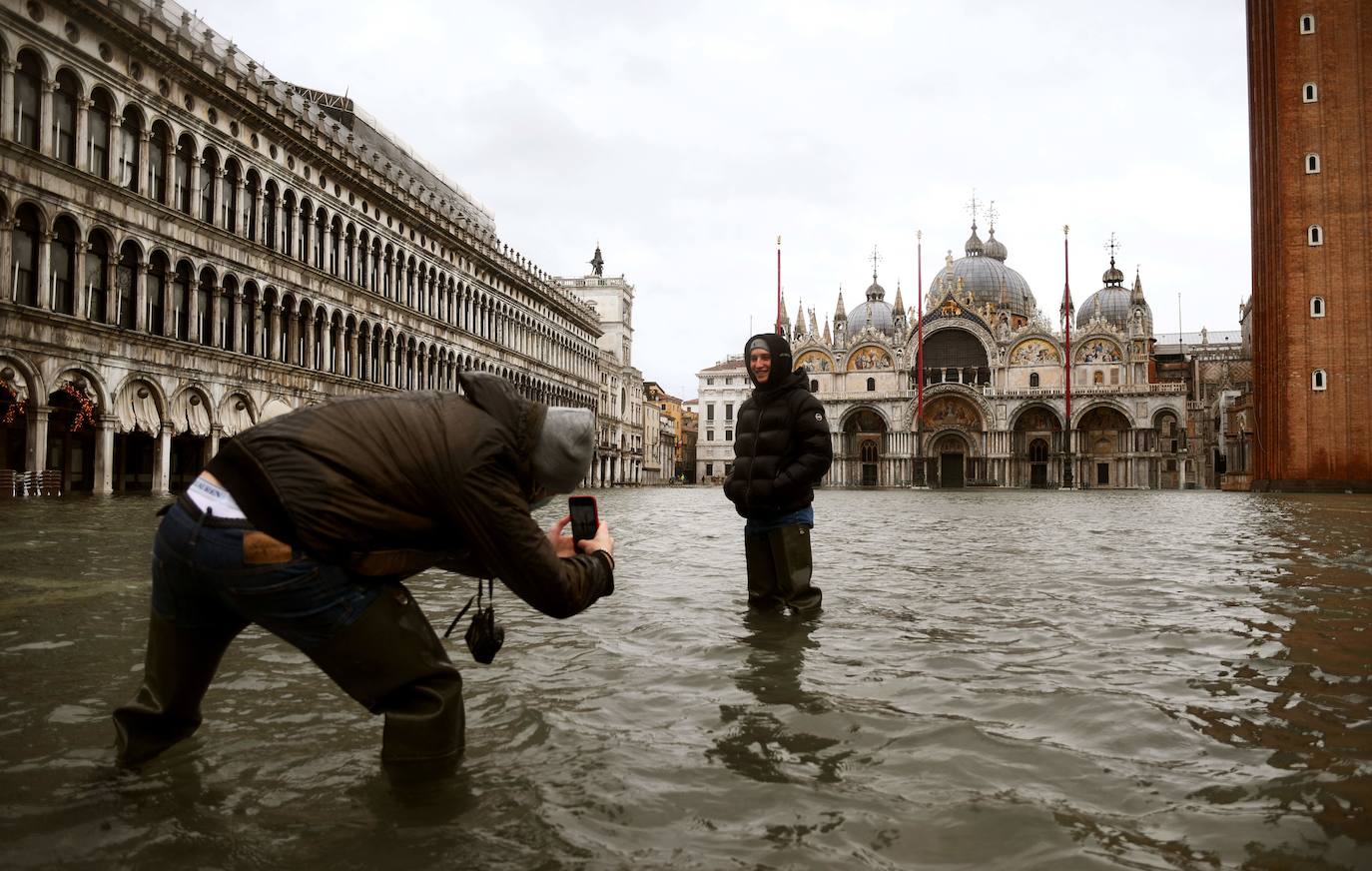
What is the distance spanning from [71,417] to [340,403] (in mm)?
27521

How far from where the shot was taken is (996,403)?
75625 mm

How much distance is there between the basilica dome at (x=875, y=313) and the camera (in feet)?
308

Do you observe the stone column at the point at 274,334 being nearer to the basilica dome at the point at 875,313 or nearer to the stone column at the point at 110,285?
the stone column at the point at 110,285

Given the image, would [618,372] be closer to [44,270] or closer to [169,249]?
[169,249]

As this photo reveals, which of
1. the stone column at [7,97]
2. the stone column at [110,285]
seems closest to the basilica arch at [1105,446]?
the stone column at [110,285]

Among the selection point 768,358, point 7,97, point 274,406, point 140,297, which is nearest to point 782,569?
point 768,358

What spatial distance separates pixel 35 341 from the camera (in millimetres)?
22672

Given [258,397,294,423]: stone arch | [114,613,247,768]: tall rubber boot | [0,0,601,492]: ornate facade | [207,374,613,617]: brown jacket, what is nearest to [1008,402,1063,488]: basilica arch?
[0,0,601,492]: ornate facade

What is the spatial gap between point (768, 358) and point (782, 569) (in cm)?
149

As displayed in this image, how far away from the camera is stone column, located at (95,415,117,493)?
24.7m

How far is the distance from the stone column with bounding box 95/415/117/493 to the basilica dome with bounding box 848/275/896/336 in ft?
246

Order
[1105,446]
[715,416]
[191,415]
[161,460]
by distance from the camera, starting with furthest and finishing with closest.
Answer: [715,416] < [1105,446] < [191,415] < [161,460]

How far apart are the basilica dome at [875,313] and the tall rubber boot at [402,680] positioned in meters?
91.2

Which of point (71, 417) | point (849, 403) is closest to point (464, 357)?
point (71, 417)
